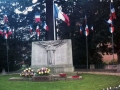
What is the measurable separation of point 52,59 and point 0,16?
11.4 m

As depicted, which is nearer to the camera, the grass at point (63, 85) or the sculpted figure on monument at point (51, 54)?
the grass at point (63, 85)

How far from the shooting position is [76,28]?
2642 cm

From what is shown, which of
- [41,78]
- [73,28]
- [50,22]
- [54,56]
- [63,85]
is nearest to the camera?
[63,85]

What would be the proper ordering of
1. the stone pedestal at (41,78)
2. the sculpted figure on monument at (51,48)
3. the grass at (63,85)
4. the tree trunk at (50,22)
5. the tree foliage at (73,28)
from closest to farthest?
the grass at (63,85) < the stone pedestal at (41,78) < the sculpted figure on monument at (51,48) < the tree trunk at (50,22) < the tree foliage at (73,28)

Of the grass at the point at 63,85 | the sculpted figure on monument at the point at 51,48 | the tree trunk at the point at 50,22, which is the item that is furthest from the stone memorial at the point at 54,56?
the grass at the point at 63,85

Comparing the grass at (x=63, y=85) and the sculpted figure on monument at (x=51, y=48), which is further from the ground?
the sculpted figure on monument at (x=51, y=48)

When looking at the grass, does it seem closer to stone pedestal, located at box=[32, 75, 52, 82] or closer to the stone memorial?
stone pedestal, located at box=[32, 75, 52, 82]

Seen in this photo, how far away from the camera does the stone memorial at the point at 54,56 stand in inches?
732

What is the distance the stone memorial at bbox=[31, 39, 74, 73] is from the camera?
732 inches

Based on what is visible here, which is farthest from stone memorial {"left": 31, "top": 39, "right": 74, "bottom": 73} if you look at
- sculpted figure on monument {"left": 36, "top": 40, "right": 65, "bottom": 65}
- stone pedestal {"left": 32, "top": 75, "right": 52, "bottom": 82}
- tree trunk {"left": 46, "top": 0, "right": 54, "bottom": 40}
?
tree trunk {"left": 46, "top": 0, "right": 54, "bottom": 40}

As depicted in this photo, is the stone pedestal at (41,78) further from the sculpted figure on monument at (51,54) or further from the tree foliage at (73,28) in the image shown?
the tree foliage at (73,28)

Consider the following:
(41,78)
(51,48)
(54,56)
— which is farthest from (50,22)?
(41,78)

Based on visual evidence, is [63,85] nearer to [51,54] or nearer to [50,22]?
[51,54]

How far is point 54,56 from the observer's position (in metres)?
18.9
